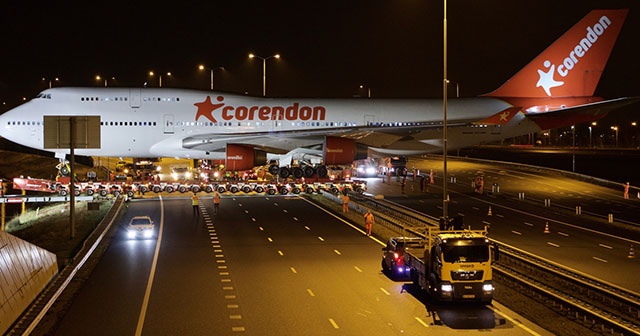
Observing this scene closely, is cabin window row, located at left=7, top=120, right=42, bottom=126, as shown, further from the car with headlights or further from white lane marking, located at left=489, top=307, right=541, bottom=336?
white lane marking, located at left=489, top=307, right=541, bottom=336

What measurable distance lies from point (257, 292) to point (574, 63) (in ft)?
139

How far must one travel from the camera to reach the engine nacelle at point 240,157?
171ft

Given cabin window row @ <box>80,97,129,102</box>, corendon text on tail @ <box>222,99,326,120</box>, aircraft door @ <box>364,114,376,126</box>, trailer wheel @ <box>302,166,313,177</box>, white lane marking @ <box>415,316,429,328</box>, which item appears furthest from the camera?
trailer wheel @ <box>302,166,313,177</box>

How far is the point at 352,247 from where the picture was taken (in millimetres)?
35812

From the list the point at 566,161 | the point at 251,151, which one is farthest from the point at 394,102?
the point at 566,161

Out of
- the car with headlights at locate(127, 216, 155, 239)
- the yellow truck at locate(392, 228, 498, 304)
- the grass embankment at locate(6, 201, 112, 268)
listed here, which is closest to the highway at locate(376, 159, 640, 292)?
the yellow truck at locate(392, 228, 498, 304)

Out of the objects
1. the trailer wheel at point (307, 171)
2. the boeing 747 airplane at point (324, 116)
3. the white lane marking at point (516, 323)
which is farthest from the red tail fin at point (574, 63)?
the white lane marking at point (516, 323)

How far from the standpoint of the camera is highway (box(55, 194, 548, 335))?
69.1ft

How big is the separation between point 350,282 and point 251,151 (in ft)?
87.2

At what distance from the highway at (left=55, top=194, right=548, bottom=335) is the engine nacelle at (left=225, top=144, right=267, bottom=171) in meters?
10.9

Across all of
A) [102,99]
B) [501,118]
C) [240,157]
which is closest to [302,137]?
[240,157]

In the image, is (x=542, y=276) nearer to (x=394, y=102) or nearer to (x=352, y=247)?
(x=352, y=247)

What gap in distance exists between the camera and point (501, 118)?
55094 millimetres

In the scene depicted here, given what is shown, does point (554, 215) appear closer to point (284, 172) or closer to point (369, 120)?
point (369, 120)
